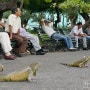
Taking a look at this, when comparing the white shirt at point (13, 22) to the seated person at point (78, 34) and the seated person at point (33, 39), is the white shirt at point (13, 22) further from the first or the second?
the seated person at point (78, 34)

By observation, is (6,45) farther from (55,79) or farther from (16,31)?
(55,79)

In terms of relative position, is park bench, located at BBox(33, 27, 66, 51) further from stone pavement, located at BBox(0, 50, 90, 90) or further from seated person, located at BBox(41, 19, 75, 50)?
stone pavement, located at BBox(0, 50, 90, 90)

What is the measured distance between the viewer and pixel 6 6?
68.9 feet

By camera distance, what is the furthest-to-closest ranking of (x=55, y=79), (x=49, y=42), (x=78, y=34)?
(x=78, y=34) → (x=49, y=42) → (x=55, y=79)

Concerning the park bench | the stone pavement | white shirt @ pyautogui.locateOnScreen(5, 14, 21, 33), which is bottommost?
the park bench

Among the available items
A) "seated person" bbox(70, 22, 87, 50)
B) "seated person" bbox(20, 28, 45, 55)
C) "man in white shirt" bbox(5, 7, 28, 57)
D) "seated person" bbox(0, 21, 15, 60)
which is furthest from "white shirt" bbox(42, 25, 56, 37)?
"seated person" bbox(0, 21, 15, 60)

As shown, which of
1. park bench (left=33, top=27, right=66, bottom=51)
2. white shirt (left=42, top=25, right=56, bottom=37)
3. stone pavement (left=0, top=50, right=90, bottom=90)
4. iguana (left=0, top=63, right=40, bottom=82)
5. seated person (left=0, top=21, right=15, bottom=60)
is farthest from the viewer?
park bench (left=33, top=27, right=66, bottom=51)

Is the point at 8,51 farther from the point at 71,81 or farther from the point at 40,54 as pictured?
the point at 71,81

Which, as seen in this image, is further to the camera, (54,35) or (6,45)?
(54,35)

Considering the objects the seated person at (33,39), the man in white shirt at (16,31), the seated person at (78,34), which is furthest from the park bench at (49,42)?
the man in white shirt at (16,31)

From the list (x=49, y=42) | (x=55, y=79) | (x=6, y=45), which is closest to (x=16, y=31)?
(x=6, y=45)

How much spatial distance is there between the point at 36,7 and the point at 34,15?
6.04m

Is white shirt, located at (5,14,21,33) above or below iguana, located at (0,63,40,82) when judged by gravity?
above

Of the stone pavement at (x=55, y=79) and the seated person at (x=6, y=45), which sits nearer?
the stone pavement at (x=55, y=79)
